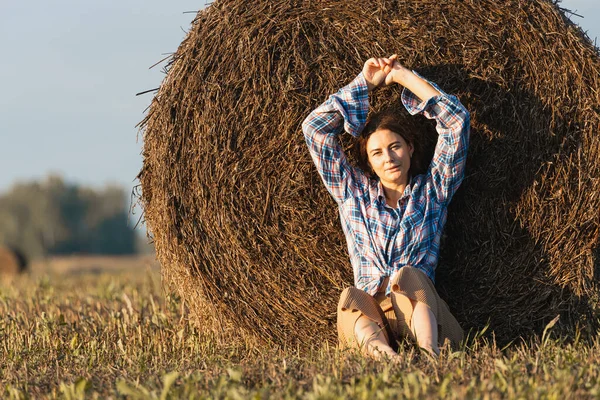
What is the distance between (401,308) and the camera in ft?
13.9

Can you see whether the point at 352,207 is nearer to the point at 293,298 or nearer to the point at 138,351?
the point at 293,298

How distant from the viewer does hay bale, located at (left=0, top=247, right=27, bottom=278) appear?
1596 cm

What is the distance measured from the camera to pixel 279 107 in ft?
15.4

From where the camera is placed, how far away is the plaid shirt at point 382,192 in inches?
173

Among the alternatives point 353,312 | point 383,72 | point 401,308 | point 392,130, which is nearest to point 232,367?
point 353,312

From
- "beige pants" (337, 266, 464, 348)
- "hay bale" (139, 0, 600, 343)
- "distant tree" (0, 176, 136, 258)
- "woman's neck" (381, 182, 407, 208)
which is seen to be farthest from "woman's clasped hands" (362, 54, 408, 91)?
"distant tree" (0, 176, 136, 258)

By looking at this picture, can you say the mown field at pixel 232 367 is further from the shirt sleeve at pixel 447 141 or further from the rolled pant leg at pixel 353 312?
the shirt sleeve at pixel 447 141

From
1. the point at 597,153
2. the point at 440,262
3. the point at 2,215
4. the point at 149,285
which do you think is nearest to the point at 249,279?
the point at 440,262

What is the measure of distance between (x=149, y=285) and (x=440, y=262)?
176 inches

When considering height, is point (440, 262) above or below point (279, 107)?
below

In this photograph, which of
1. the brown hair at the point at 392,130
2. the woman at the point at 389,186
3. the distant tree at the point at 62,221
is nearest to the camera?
the woman at the point at 389,186

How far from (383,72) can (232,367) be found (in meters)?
1.88

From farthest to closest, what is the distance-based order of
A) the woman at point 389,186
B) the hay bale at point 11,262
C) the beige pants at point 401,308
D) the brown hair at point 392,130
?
the hay bale at point 11,262, the brown hair at point 392,130, the woman at point 389,186, the beige pants at point 401,308

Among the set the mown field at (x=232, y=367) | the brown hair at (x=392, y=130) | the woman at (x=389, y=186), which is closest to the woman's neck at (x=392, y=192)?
the woman at (x=389, y=186)
